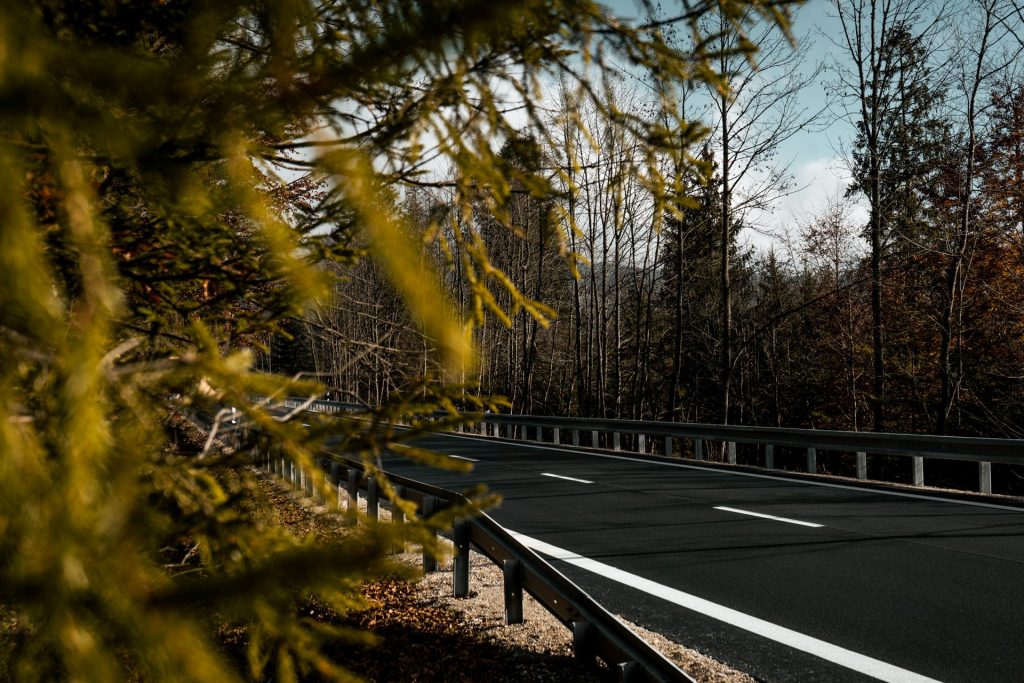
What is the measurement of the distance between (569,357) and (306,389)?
44.8 m

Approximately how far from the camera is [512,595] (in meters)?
5.02

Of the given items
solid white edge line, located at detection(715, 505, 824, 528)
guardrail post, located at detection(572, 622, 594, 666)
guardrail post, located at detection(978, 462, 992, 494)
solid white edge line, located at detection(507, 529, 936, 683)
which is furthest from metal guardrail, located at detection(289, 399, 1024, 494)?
solid white edge line, located at detection(715, 505, 824, 528)

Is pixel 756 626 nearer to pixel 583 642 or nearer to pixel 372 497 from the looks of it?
pixel 583 642

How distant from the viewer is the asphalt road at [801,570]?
4688 mm

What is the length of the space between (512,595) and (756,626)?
1.83m

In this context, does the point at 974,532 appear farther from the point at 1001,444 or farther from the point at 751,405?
the point at 751,405

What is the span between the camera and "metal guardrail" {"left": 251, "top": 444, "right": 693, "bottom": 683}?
346cm

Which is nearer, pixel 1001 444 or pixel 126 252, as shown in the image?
pixel 126 252

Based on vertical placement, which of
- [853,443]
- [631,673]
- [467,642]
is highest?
[853,443]

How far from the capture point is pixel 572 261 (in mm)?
3061

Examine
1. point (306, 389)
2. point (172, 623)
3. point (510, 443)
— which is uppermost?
point (306, 389)

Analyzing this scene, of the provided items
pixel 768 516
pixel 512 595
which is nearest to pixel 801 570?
pixel 768 516

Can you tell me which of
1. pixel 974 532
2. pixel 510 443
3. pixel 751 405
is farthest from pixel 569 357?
pixel 974 532

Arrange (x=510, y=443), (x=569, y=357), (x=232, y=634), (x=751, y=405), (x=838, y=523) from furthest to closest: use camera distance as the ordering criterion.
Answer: (x=569, y=357), (x=751, y=405), (x=510, y=443), (x=838, y=523), (x=232, y=634)
